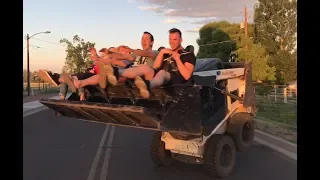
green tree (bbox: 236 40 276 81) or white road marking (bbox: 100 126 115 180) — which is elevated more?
green tree (bbox: 236 40 276 81)

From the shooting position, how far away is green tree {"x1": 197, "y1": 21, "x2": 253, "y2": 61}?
4934cm

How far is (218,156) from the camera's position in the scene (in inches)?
267

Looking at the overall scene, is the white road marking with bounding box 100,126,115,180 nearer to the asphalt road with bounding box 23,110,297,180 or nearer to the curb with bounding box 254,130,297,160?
the asphalt road with bounding box 23,110,297,180

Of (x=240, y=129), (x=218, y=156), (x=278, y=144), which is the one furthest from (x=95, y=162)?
(x=278, y=144)

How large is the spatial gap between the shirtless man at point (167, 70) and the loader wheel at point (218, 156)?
1.46m

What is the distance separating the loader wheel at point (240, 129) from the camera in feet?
24.0

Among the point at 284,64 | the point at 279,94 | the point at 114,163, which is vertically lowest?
the point at 114,163

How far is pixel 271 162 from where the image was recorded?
8203mm

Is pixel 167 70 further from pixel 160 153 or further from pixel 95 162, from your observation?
pixel 95 162

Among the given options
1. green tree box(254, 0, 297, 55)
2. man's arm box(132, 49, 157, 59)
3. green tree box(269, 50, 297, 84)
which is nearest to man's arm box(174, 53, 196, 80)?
man's arm box(132, 49, 157, 59)

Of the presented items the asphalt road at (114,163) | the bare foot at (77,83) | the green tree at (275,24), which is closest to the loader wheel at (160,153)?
the asphalt road at (114,163)

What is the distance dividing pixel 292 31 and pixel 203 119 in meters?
35.4

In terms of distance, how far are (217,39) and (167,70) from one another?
165ft

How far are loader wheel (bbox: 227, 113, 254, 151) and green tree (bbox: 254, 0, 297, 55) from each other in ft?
103
